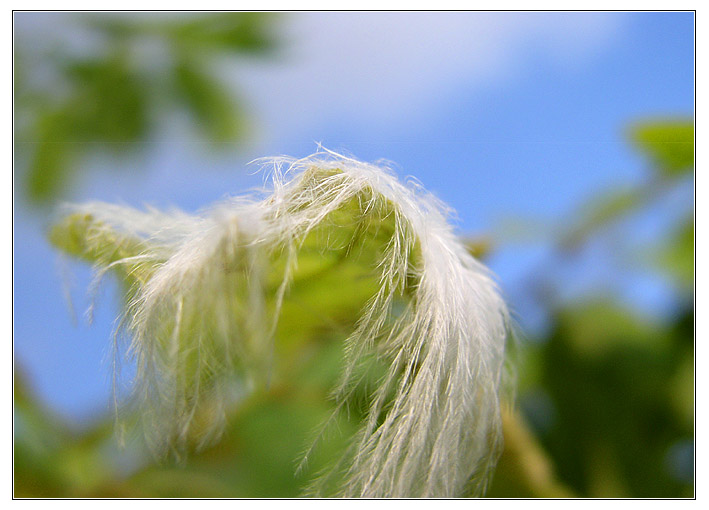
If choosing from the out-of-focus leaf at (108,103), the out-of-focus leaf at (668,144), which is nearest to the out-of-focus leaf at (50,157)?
the out-of-focus leaf at (108,103)

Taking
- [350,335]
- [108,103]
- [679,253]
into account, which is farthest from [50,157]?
[679,253]

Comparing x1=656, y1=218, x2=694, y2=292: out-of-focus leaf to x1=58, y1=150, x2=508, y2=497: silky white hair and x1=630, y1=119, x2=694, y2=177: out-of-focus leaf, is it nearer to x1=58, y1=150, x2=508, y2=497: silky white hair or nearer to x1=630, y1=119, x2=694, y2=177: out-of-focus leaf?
x1=630, y1=119, x2=694, y2=177: out-of-focus leaf

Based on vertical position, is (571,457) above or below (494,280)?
below

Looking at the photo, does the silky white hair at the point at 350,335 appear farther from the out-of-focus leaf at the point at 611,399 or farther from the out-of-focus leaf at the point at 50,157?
the out-of-focus leaf at the point at 50,157

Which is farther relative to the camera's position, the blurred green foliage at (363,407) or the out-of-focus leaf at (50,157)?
the out-of-focus leaf at (50,157)

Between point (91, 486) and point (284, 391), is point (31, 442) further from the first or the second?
point (284, 391)

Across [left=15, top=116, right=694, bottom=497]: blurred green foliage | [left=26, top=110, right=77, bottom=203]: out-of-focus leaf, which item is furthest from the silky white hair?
[left=26, top=110, right=77, bottom=203]: out-of-focus leaf

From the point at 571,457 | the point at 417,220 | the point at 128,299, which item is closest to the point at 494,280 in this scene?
the point at 417,220
